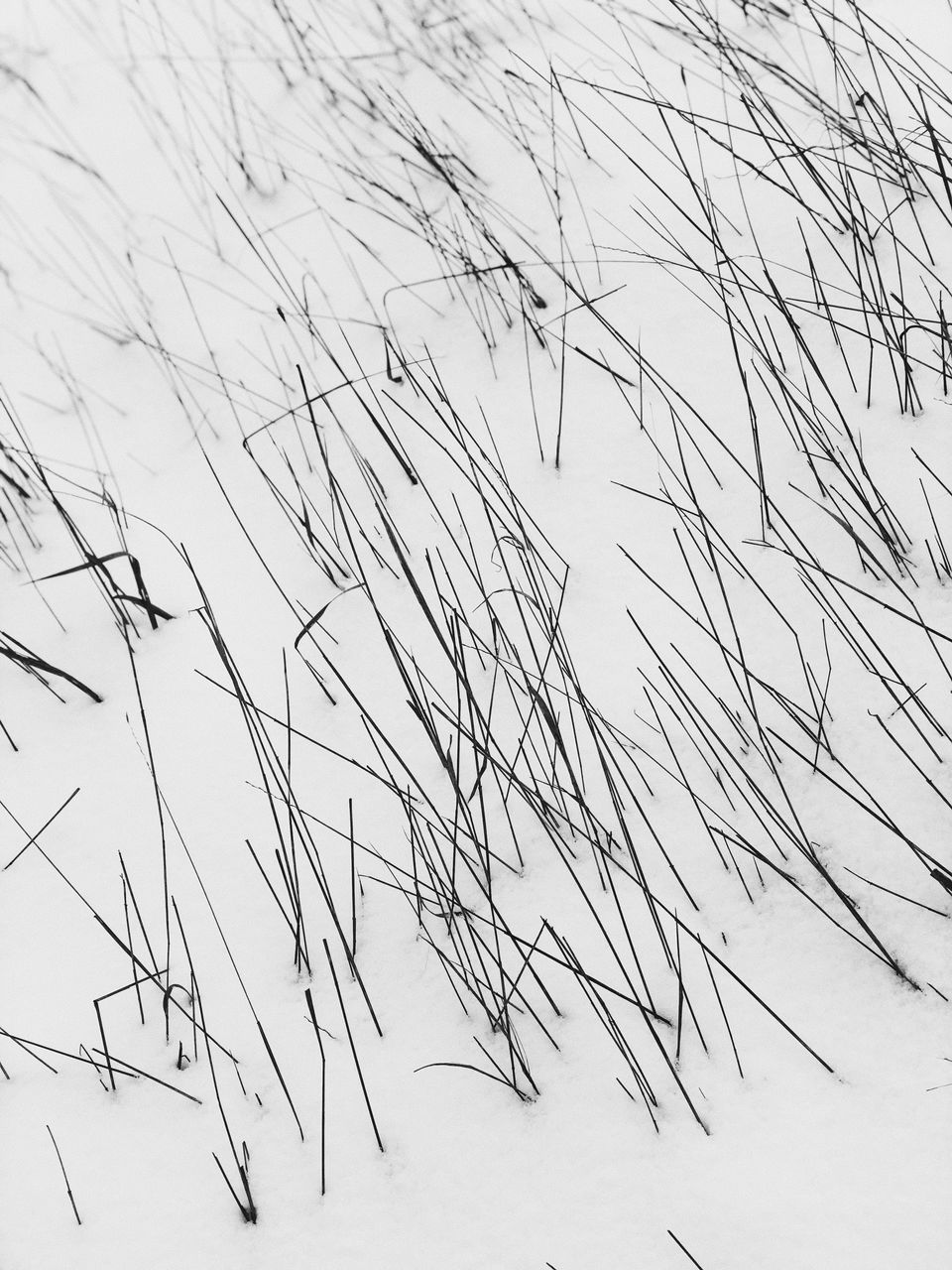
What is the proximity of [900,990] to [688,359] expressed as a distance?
1.18 metres

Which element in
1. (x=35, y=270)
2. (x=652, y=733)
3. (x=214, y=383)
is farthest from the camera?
(x=35, y=270)

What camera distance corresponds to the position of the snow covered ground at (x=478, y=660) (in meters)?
1.05

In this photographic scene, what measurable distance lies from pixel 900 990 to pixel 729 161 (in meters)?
1.77

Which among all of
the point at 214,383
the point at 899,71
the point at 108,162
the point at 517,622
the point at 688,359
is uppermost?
the point at 108,162

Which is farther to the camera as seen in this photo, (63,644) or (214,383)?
(214,383)

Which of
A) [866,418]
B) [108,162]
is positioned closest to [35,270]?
[108,162]

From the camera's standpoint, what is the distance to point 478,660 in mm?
1538

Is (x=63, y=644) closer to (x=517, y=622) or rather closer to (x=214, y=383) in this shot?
(x=214, y=383)

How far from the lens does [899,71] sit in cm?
208

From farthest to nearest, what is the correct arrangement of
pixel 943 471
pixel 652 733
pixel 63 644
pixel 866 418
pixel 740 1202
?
pixel 63 644, pixel 866 418, pixel 943 471, pixel 652 733, pixel 740 1202

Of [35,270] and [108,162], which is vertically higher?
[108,162]

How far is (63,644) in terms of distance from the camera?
5.77 feet

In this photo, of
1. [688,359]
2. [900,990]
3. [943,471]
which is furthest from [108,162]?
[900,990]

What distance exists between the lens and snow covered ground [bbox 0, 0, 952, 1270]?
1.05 m
